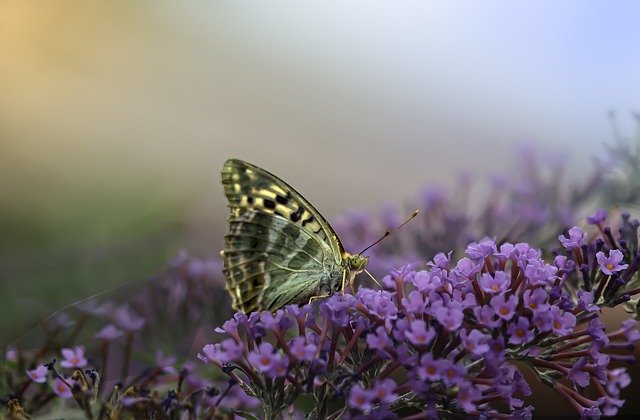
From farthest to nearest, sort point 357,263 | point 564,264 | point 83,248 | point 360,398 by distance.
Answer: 1. point 83,248
2. point 357,263
3. point 564,264
4. point 360,398

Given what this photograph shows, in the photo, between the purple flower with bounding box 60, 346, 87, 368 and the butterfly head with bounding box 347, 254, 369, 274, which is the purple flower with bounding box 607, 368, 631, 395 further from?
the purple flower with bounding box 60, 346, 87, 368

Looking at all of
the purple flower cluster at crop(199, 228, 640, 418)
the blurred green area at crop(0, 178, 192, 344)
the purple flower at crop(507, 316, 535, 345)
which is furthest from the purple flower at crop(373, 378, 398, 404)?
the blurred green area at crop(0, 178, 192, 344)

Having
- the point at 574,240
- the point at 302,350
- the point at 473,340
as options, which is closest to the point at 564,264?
the point at 574,240

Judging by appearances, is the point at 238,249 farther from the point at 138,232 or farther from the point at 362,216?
the point at 362,216

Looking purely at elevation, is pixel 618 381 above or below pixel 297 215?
below

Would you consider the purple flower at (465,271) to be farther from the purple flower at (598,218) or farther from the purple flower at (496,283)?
the purple flower at (598,218)

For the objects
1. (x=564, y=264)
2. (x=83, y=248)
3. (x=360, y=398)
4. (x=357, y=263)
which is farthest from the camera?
(x=83, y=248)

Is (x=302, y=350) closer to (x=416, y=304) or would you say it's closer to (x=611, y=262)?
(x=416, y=304)
